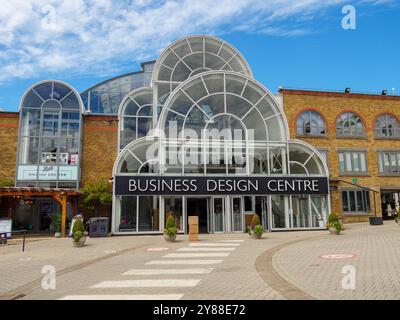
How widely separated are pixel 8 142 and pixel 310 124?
2376 centimetres

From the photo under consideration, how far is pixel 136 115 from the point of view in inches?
1087

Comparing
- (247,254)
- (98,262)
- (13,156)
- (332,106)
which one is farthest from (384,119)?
(13,156)

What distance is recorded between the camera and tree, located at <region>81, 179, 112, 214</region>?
24141 millimetres

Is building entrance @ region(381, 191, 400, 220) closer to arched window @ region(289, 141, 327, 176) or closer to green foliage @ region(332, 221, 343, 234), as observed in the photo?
arched window @ region(289, 141, 327, 176)

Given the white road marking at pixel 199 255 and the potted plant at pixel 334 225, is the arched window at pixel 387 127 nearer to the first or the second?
the potted plant at pixel 334 225

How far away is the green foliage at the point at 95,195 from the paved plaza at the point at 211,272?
8.89 meters

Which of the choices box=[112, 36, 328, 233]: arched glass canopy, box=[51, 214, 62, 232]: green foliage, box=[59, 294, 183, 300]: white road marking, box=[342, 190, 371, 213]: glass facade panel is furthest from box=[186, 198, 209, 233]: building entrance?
box=[59, 294, 183, 300]: white road marking

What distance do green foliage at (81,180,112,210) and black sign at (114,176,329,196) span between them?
296 cm

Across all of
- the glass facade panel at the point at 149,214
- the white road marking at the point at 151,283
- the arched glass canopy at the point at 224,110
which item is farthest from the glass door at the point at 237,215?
the white road marking at the point at 151,283

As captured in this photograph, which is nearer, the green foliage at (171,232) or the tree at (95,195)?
the green foliage at (171,232)

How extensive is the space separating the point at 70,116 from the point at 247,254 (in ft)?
61.3

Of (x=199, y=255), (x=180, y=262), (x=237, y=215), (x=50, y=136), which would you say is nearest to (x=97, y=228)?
(x=50, y=136)

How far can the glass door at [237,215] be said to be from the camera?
75.7 ft
